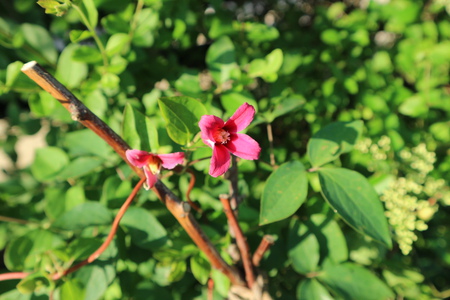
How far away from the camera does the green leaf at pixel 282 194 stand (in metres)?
0.61

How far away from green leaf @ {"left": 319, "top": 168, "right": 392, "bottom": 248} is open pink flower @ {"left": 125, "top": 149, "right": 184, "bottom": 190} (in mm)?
283

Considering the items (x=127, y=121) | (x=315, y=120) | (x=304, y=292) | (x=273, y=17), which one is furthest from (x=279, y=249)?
(x=273, y=17)

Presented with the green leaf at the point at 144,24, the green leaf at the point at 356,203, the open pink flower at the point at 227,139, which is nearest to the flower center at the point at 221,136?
the open pink flower at the point at 227,139

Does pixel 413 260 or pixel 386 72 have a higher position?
pixel 386 72

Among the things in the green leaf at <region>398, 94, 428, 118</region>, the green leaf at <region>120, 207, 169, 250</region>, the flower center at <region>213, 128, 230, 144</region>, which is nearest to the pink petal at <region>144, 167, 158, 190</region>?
the flower center at <region>213, 128, 230, 144</region>

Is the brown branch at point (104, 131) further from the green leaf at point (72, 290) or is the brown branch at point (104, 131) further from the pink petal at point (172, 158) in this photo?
the green leaf at point (72, 290)

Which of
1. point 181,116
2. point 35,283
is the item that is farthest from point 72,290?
point 181,116

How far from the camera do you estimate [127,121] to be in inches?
25.4

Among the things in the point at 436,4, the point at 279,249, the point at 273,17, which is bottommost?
the point at 279,249

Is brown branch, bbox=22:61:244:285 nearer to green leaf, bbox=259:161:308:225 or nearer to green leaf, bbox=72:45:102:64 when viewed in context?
green leaf, bbox=259:161:308:225

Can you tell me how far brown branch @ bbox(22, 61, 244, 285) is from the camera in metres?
0.50

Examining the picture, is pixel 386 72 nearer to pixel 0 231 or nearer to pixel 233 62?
pixel 233 62

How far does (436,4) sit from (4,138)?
5.72 feet

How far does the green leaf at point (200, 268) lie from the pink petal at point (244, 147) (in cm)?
36
